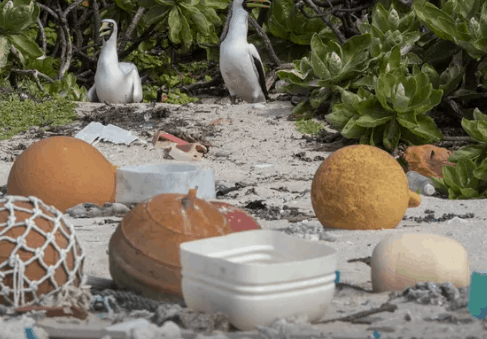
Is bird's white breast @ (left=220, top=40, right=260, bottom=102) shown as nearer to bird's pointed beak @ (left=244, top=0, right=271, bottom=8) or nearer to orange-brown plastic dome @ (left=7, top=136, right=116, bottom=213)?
bird's pointed beak @ (left=244, top=0, right=271, bottom=8)

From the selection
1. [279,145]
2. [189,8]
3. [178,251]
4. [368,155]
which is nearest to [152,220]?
[178,251]

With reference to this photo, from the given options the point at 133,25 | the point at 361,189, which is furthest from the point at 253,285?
the point at 133,25

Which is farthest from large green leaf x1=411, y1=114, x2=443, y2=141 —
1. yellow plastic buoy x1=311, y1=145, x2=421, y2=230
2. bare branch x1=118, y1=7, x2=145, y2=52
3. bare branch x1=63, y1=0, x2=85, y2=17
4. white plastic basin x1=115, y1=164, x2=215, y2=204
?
bare branch x1=63, y1=0, x2=85, y2=17

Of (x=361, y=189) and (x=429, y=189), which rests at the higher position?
(x=361, y=189)

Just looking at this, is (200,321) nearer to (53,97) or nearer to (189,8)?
(53,97)

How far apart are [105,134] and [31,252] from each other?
186 inches

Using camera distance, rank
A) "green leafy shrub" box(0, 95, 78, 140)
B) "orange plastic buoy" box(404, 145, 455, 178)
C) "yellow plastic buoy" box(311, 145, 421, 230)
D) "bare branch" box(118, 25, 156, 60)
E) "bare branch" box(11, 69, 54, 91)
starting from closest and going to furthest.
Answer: "yellow plastic buoy" box(311, 145, 421, 230) < "orange plastic buoy" box(404, 145, 455, 178) < "green leafy shrub" box(0, 95, 78, 140) < "bare branch" box(11, 69, 54, 91) < "bare branch" box(118, 25, 156, 60)

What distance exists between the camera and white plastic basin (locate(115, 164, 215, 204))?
4.66 meters

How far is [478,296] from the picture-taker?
110 inches

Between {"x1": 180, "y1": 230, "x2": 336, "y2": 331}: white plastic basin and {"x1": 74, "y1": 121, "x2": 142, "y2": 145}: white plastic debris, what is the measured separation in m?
4.77

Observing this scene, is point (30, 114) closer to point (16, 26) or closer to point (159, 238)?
point (16, 26)

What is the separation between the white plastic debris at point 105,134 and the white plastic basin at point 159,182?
237 cm

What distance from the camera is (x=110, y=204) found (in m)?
4.73

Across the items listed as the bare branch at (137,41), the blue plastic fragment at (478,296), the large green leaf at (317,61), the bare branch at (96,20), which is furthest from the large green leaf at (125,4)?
the blue plastic fragment at (478,296)
